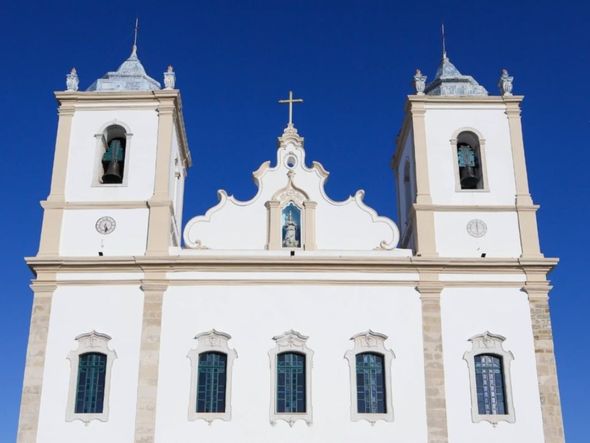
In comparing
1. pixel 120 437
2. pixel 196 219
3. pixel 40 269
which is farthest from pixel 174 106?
pixel 120 437

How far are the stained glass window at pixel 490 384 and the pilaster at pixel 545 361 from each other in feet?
2.88

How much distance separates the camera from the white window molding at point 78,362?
63.7 feet

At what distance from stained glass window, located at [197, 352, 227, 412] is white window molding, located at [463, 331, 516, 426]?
222 inches

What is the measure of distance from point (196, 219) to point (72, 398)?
5.30 meters

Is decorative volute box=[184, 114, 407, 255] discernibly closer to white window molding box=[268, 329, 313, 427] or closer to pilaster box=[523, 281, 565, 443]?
white window molding box=[268, 329, 313, 427]

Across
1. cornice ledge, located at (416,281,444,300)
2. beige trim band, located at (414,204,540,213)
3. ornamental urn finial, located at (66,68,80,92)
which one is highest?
ornamental urn finial, located at (66,68,80,92)

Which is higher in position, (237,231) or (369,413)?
(237,231)

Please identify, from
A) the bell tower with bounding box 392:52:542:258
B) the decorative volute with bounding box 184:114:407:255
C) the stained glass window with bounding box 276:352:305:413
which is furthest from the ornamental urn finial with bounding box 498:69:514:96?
the stained glass window with bounding box 276:352:305:413

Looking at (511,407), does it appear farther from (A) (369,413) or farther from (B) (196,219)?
(B) (196,219)

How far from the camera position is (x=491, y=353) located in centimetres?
2025

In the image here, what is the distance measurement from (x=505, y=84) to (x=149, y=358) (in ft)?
39.1

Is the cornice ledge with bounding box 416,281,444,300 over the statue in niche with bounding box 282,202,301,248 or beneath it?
beneath

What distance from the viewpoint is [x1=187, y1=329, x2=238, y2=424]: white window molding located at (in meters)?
19.4

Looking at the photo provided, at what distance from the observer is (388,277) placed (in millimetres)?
20938
